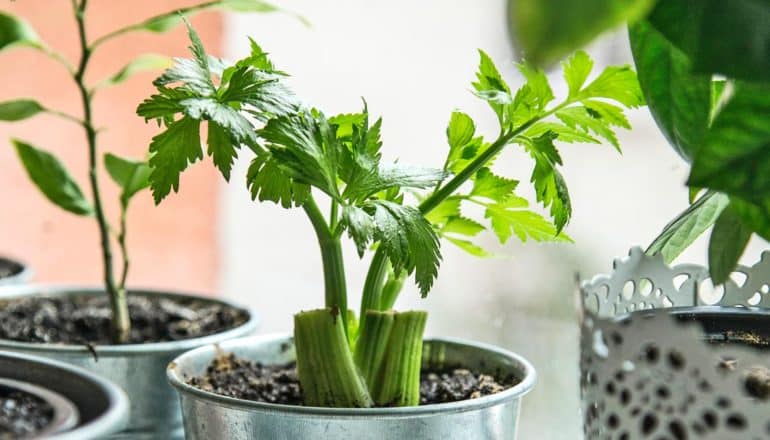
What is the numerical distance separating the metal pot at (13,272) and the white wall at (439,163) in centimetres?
33

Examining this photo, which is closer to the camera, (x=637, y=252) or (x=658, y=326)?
(x=658, y=326)

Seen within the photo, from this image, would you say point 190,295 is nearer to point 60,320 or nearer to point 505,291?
point 60,320

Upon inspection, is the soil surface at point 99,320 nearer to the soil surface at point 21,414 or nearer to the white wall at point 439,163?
the white wall at point 439,163

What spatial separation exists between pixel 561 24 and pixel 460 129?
396 mm

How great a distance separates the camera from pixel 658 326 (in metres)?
0.49

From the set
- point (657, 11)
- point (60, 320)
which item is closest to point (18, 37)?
point (60, 320)

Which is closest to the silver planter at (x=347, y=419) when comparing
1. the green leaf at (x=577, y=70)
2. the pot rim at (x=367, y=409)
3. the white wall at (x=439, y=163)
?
the pot rim at (x=367, y=409)

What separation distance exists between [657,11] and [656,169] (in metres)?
0.52

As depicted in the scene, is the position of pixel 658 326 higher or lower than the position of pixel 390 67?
lower

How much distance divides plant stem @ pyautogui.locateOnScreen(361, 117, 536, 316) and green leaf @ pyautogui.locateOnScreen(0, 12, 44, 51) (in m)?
0.43

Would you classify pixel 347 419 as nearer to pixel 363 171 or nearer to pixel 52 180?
pixel 363 171

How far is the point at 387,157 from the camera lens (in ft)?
3.84

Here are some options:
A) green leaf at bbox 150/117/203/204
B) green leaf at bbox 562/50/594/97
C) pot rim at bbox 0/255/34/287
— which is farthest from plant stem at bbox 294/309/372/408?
pot rim at bbox 0/255/34/287

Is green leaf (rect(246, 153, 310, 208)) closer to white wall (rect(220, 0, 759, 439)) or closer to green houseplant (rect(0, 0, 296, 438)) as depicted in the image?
green houseplant (rect(0, 0, 296, 438))
